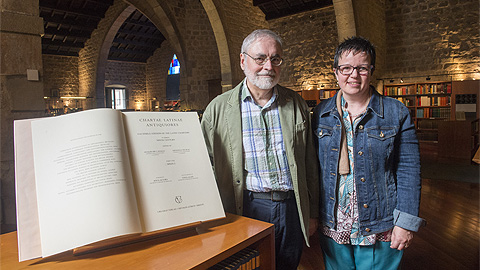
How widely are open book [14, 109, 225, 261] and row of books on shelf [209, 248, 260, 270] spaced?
154 mm

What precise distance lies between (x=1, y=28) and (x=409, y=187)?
142 inches

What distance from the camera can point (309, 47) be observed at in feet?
36.0

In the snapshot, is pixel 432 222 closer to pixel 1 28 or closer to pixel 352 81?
pixel 352 81

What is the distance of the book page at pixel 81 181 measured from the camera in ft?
2.56

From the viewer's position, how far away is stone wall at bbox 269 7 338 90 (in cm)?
1050

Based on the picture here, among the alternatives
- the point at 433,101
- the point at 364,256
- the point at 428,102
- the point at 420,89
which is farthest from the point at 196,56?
the point at 364,256

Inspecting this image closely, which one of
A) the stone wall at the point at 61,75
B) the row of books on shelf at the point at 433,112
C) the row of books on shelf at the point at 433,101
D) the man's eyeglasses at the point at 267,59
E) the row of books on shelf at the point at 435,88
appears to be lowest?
the row of books on shelf at the point at 433,112

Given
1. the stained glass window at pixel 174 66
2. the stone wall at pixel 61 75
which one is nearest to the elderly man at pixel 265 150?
the stained glass window at pixel 174 66

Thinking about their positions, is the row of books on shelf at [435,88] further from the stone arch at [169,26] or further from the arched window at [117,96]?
the arched window at [117,96]

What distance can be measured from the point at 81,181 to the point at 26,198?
16 centimetres

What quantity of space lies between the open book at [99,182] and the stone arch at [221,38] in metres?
7.85

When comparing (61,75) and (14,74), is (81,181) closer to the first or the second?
(14,74)

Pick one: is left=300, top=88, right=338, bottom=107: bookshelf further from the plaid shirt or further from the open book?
the open book

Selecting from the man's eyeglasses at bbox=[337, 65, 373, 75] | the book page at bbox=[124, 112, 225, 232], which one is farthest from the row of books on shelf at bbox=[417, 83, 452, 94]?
the book page at bbox=[124, 112, 225, 232]
